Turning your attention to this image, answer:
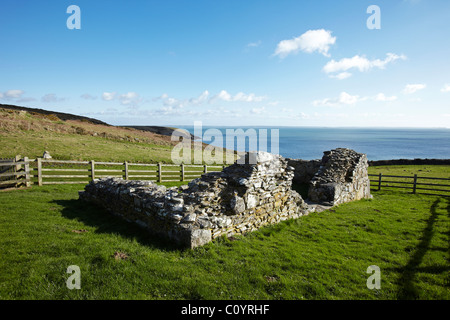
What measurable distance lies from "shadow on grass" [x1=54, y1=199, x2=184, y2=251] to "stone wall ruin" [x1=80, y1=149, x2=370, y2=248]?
0.19 m

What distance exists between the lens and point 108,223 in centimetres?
735

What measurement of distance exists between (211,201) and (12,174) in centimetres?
1147

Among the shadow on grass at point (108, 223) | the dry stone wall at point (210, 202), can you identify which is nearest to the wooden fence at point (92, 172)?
the shadow on grass at point (108, 223)

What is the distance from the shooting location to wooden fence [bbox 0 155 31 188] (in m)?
11.3

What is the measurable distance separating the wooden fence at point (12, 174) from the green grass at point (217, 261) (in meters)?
4.15

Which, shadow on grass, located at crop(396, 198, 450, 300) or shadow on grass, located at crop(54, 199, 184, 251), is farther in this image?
shadow on grass, located at crop(54, 199, 184, 251)

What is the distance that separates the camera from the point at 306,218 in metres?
9.36

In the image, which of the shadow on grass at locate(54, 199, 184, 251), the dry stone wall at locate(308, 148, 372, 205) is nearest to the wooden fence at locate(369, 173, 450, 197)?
the dry stone wall at locate(308, 148, 372, 205)

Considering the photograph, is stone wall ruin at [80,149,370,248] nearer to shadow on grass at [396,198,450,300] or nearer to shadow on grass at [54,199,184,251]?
shadow on grass at [54,199,184,251]

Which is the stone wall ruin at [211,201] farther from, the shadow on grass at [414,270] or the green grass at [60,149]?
the green grass at [60,149]

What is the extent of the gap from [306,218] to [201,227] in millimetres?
5386
